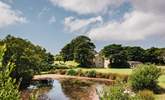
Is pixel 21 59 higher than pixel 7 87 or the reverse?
higher

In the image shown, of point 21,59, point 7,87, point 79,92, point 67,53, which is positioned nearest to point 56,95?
point 79,92

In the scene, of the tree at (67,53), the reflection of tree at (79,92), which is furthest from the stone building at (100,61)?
the reflection of tree at (79,92)

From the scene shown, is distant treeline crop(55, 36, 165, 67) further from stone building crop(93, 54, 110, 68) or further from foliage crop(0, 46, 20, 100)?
foliage crop(0, 46, 20, 100)

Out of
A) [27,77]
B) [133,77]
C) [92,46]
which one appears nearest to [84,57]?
[92,46]

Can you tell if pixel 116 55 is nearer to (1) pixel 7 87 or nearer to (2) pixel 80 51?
(2) pixel 80 51

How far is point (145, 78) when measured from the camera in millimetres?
56469

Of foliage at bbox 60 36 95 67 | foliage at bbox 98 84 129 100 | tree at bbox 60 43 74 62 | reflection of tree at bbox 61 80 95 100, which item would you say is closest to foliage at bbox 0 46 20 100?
foliage at bbox 98 84 129 100

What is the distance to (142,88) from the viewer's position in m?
57.1

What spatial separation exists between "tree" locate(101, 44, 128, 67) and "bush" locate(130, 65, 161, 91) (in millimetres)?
81391

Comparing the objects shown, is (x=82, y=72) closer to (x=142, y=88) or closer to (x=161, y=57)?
(x=142, y=88)

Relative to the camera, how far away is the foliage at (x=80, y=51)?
13988cm

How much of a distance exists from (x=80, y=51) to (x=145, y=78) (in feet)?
276

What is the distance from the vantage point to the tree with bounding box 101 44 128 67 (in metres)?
140

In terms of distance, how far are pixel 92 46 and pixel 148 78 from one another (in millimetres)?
91563
